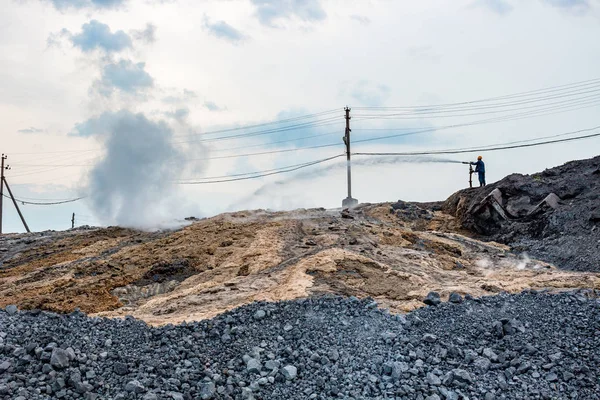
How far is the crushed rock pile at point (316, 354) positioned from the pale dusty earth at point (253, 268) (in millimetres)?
1119

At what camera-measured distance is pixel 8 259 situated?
1998cm

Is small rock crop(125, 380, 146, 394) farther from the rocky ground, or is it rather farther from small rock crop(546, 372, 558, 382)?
small rock crop(546, 372, 558, 382)

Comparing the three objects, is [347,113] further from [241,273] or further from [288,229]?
[241,273]

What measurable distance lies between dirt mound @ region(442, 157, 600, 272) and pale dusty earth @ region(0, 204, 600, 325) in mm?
988

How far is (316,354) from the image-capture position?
8.31 metres

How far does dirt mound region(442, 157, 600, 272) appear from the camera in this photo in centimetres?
1722

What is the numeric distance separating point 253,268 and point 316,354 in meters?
5.81

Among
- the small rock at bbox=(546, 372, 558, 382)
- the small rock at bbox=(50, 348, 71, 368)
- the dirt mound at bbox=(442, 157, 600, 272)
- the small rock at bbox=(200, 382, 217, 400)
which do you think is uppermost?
the dirt mound at bbox=(442, 157, 600, 272)

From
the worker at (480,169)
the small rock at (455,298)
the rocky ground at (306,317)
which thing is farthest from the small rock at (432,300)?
the worker at (480,169)

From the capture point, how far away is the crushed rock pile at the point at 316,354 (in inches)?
302

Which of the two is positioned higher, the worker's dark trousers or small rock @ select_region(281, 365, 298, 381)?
the worker's dark trousers

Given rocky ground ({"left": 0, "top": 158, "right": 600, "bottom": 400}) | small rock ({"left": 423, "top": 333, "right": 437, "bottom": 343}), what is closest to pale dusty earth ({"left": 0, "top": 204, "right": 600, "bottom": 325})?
rocky ground ({"left": 0, "top": 158, "right": 600, "bottom": 400})

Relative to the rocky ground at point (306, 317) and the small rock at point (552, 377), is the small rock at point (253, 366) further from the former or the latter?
the small rock at point (552, 377)

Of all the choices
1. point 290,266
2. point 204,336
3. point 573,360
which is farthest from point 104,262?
point 573,360
